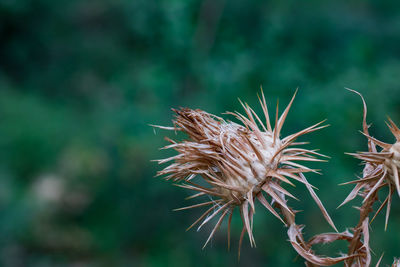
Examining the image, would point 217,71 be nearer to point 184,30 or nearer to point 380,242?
point 184,30

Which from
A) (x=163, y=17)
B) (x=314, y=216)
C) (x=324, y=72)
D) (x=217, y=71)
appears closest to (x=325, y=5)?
(x=324, y=72)

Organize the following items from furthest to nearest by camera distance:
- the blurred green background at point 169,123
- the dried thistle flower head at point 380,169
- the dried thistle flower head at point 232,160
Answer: the blurred green background at point 169,123 < the dried thistle flower head at point 232,160 < the dried thistle flower head at point 380,169

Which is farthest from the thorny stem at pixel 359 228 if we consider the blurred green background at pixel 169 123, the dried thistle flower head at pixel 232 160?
the blurred green background at pixel 169 123

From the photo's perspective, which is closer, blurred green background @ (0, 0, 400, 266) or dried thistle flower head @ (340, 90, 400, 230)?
dried thistle flower head @ (340, 90, 400, 230)

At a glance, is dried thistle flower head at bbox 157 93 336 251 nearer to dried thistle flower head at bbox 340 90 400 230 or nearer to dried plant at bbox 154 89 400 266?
dried plant at bbox 154 89 400 266

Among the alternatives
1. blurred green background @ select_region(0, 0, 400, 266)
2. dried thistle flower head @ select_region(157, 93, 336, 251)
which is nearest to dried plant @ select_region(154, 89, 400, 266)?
dried thistle flower head @ select_region(157, 93, 336, 251)

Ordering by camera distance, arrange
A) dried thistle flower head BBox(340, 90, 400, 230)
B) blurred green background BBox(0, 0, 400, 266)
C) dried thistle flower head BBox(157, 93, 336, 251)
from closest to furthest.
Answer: dried thistle flower head BBox(340, 90, 400, 230) → dried thistle flower head BBox(157, 93, 336, 251) → blurred green background BBox(0, 0, 400, 266)

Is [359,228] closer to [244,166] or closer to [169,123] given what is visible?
[244,166]

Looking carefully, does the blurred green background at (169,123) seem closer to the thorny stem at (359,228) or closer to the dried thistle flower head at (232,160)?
the dried thistle flower head at (232,160)
